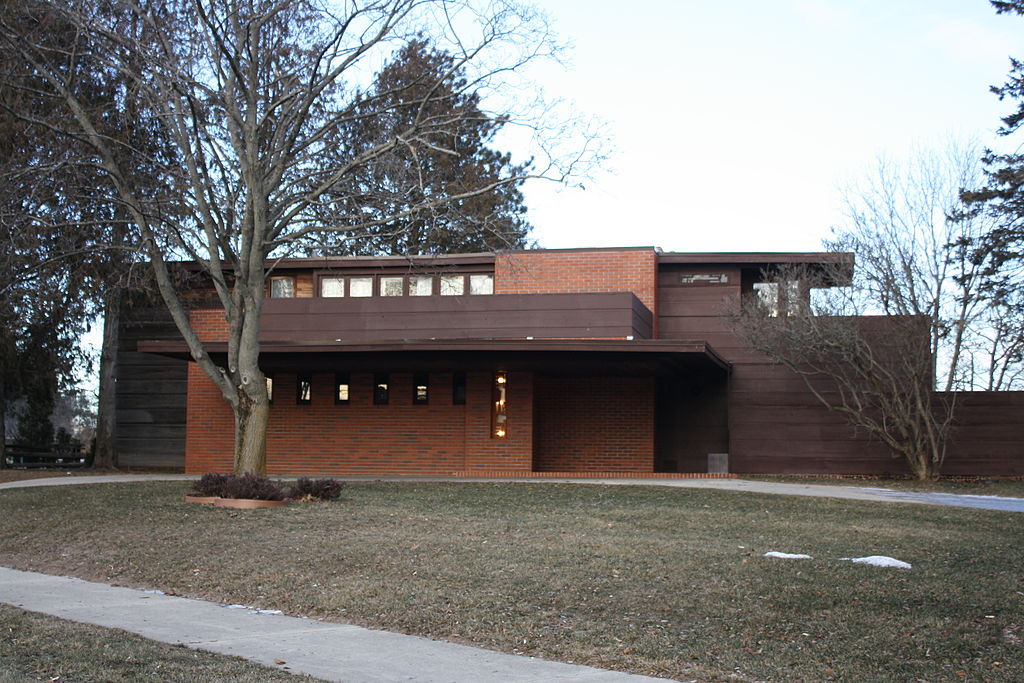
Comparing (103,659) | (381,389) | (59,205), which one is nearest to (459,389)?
(381,389)

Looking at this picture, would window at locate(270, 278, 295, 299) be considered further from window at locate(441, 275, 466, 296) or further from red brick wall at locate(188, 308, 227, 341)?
window at locate(441, 275, 466, 296)

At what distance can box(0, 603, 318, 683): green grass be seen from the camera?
660cm

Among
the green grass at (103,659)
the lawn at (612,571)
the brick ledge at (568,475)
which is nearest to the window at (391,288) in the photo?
the brick ledge at (568,475)

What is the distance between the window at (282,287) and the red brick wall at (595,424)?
6782 millimetres

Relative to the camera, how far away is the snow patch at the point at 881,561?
10.5 meters

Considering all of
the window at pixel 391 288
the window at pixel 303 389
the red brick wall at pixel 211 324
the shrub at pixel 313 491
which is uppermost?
the window at pixel 391 288

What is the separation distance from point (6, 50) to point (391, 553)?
11466mm

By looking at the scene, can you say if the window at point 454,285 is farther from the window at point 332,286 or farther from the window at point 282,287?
the window at point 282,287

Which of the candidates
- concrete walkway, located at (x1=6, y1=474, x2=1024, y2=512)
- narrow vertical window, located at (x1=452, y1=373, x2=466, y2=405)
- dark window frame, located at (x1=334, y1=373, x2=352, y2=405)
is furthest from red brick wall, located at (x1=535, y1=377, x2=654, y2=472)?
concrete walkway, located at (x1=6, y1=474, x2=1024, y2=512)

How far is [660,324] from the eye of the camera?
26.1 m

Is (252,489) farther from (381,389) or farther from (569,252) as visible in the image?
(569,252)

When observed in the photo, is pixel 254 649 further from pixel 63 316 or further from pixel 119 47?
pixel 63 316

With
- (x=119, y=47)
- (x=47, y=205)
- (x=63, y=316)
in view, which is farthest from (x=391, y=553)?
(x=63, y=316)

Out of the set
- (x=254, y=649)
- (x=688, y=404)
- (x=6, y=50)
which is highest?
(x=6, y=50)
